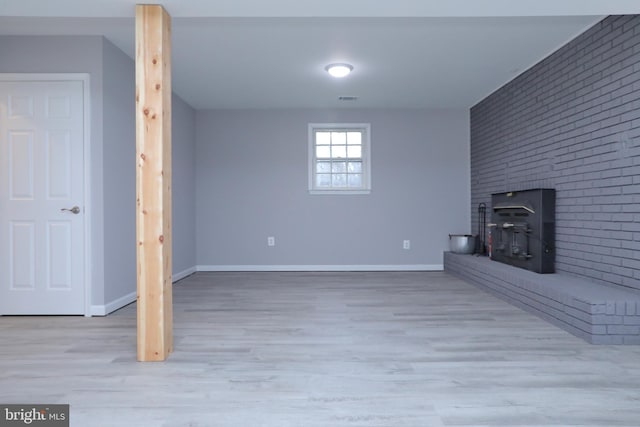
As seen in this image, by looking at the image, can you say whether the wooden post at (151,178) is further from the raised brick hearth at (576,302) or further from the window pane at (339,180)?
the window pane at (339,180)

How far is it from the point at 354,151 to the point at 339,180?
49 centimetres

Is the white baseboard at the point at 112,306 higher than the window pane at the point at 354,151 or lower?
lower

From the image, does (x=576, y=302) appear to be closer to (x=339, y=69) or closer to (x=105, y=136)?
(x=339, y=69)

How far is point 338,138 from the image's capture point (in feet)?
20.5

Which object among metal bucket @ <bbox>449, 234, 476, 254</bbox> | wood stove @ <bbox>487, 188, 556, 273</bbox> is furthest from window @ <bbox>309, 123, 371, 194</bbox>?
wood stove @ <bbox>487, 188, 556, 273</bbox>

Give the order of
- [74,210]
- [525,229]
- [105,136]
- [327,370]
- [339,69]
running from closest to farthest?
[327,370] → [74,210] → [105,136] → [525,229] → [339,69]

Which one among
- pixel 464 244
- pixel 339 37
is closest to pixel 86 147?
pixel 339 37

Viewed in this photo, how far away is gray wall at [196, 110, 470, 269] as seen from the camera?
6195 millimetres

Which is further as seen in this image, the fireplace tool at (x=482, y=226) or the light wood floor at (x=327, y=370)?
the fireplace tool at (x=482, y=226)

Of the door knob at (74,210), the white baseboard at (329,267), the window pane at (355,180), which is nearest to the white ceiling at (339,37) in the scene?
the window pane at (355,180)

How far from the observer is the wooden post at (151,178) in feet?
7.98

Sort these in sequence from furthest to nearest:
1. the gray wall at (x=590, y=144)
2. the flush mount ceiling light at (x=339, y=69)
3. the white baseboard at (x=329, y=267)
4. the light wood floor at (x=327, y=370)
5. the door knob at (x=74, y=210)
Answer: the white baseboard at (x=329, y=267) < the flush mount ceiling light at (x=339, y=69) < the door knob at (x=74, y=210) < the gray wall at (x=590, y=144) < the light wood floor at (x=327, y=370)

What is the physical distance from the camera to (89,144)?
3.55 metres

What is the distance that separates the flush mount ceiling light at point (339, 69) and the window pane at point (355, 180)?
208 cm
